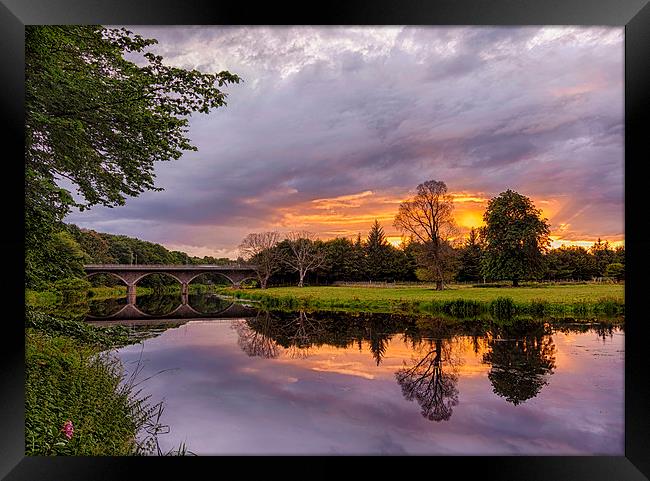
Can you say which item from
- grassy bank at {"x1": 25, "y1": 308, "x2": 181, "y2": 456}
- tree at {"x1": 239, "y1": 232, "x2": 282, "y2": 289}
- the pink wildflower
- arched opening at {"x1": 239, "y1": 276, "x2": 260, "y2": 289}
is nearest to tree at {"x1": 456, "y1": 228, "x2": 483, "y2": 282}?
tree at {"x1": 239, "y1": 232, "x2": 282, "y2": 289}

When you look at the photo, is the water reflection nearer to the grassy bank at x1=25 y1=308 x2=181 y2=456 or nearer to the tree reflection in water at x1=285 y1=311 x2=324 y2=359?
the tree reflection in water at x1=285 y1=311 x2=324 y2=359

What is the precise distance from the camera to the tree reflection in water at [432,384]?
435cm

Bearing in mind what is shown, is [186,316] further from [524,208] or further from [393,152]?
[524,208]

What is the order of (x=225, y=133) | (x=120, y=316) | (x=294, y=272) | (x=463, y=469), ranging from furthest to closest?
1. (x=294, y=272)
2. (x=120, y=316)
3. (x=225, y=133)
4. (x=463, y=469)

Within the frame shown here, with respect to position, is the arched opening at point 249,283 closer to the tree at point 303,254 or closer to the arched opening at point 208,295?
the arched opening at point 208,295

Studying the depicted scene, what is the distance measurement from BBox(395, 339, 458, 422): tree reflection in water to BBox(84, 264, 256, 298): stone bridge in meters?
3.52

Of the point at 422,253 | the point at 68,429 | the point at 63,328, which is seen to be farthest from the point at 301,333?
the point at 68,429

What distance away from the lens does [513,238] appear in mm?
5824

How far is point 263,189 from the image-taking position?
18.1 ft

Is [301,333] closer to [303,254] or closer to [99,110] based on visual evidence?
[303,254]

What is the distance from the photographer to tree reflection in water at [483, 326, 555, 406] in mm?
4562
